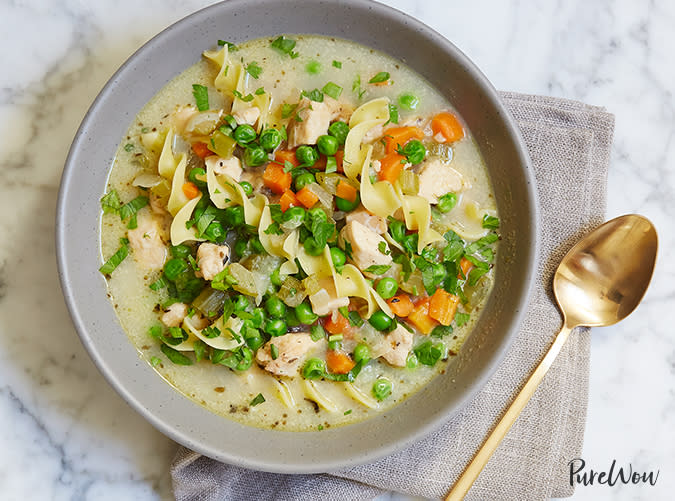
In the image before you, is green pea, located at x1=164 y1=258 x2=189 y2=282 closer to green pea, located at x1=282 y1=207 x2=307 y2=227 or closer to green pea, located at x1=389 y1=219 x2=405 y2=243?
green pea, located at x1=282 y1=207 x2=307 y2=227

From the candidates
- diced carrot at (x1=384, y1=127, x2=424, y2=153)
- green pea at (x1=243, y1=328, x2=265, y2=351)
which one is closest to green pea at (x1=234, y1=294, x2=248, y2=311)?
green pea at (x1=243, y1=328, x2=265, y2=351)

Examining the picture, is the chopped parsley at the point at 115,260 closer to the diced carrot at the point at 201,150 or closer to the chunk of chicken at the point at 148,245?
the chunk of chicken at the point at 148,245

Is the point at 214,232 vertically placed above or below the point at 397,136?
below

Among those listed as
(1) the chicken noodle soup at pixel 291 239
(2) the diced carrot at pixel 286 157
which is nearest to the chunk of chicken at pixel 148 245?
(1) the chicken noodle soup at pixel 291 239

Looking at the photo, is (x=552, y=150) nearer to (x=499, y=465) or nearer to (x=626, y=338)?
(x=626, y=338)

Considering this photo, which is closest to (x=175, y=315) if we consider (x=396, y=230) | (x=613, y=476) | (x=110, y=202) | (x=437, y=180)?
(x=110, y=202)

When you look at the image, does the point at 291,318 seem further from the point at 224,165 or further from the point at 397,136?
the point at 397,136
